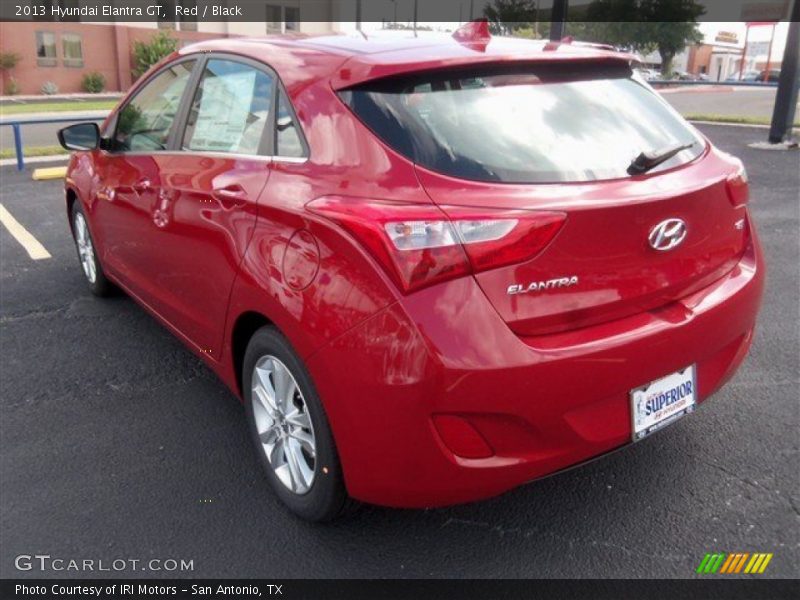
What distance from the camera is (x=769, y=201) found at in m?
7.82

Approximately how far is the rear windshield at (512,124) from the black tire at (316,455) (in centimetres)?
79

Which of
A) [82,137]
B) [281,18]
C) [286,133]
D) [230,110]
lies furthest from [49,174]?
[281,18]

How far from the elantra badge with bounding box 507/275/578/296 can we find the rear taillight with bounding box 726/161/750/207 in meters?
0.83

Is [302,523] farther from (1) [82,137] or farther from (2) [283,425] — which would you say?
(1) [82,137]

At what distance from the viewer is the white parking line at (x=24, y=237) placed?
236 inches

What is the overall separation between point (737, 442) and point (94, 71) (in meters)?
42.8

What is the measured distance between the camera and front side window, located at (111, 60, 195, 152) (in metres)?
3.49

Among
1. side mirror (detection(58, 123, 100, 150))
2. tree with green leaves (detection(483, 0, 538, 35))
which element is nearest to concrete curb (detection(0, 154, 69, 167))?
side mirror (detection(58, 123, 100, 150))

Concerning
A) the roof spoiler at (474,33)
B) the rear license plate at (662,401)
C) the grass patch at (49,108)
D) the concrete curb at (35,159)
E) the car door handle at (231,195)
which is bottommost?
the grass patch at (49,108)

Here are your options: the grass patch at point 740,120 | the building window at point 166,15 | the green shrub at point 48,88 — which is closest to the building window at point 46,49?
the green shrub at point 48,88

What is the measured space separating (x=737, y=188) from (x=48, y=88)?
135 ft

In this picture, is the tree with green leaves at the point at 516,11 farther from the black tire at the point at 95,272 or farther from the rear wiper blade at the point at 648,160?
the rear wiper blade at the point at 648,160

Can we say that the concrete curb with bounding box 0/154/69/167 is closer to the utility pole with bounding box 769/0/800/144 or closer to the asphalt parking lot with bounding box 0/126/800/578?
the asphalt parking lot with bounding box 0/126/800/578

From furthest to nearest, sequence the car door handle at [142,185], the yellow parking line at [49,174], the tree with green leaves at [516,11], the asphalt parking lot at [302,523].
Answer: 1. the tree with green leaves at [516,11]
2. the yellow parking line at [49,174]
3. the car door handle at [142,185]
4. the asphalt parking lot at [302,523]
